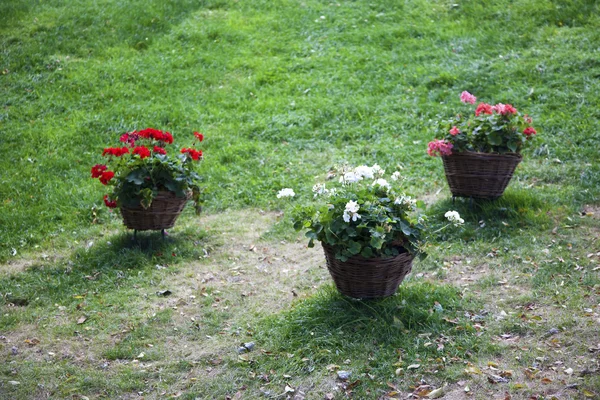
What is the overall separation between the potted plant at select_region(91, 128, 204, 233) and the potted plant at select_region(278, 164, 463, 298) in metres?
1.80

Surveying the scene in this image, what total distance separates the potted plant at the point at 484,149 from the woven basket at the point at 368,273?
6.57 ft

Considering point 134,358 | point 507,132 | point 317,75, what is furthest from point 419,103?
point 134,358

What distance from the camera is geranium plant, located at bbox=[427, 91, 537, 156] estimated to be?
618 centimetres

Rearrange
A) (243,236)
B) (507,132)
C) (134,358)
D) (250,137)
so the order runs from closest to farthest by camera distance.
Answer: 1. (134,358)
2. (507,132)
3. (243,236)
4. (250,137)

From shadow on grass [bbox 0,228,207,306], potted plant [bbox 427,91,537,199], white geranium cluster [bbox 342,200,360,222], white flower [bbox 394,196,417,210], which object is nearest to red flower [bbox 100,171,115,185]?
shadow on grass [bbox 0,228,207,306]

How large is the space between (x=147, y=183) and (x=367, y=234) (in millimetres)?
2503

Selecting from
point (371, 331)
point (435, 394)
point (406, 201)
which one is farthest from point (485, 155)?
point (435, 394)

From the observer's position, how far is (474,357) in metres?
4.11

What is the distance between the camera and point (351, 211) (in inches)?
169

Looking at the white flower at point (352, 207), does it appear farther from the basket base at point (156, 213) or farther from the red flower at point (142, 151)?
the red flower at point (142, 151)

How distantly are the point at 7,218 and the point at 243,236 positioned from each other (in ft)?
8.67

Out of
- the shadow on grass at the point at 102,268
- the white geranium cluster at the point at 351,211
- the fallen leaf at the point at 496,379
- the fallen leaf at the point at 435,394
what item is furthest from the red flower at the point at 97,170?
the fallen leaf at the point at 496,379

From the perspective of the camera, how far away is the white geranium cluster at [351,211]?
14.0 feet

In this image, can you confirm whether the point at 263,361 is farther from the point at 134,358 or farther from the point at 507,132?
the point at 507,132
